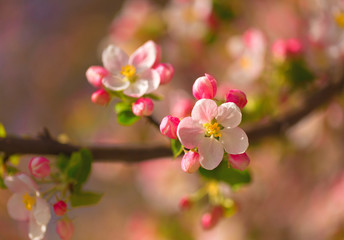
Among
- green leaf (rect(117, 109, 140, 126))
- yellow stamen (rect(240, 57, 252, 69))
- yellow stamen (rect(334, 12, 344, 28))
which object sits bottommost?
yellow stamen (rect(240, 57, 252, 69))

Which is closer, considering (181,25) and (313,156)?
(181,25)

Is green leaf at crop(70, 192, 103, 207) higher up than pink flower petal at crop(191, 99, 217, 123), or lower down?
lower down

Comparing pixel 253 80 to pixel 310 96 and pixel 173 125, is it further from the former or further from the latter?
pixel 173 125

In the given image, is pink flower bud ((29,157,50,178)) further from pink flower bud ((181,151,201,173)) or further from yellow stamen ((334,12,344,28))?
yellow stamen ((334,12,344,28))

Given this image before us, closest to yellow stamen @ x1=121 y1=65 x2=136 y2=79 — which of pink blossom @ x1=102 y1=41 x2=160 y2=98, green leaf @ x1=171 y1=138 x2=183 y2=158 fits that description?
pink blossom @ x1=102 y1=41 x2=160 y2=98

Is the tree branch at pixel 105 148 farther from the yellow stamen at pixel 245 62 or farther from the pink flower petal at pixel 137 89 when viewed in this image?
the yellow stamen at pixel 245 62

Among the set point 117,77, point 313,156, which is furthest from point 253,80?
point 313,156

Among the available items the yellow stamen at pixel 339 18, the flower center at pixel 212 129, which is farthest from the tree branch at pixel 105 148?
the yellow stamen at pixel 339 18
